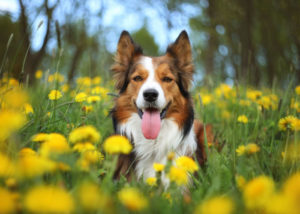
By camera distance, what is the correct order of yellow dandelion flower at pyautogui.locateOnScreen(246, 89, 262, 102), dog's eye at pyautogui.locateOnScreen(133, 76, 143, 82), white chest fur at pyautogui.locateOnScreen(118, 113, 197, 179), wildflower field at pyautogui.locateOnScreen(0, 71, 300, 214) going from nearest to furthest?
1. wildflower field at pyautogui.locateOnScreen(0, 71, 300, 214)
2. white chest fur at pyautogui.locateOnScreen(118, 113, 197, 179)
3. dog's eye at pyautogui.locateOnScreen(133, 76, 143, 82)
4. yellow dandelion flower at pyautogui.locateOnScreen(246, 89, 262, 102)

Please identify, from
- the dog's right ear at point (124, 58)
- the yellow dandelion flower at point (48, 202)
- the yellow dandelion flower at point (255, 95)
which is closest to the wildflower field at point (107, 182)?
the yellow dandelion flower at point (48, 202)

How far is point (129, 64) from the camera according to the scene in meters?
3.48

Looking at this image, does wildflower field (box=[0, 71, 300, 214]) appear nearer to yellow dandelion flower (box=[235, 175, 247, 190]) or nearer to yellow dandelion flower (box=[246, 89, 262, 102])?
yellow dandelion flower (box=[235, 175, 247, 190])

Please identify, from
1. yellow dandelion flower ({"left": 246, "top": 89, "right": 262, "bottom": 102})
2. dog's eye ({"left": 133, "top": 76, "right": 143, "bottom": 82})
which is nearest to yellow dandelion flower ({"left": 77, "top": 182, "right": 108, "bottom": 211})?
dog's eye ({"left": 133, "top": 76, "right": 143, "bottom": 82})

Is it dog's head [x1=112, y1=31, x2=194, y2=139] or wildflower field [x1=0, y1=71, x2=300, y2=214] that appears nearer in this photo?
wildflower field [x1=0, y1=71, x2=300, y2=214]

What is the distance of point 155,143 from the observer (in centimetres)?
306

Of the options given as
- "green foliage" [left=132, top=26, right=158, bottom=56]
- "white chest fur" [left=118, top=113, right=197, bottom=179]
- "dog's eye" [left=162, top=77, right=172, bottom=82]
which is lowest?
"white chest fur" [left=118, top=113, right=197, bottom=179]

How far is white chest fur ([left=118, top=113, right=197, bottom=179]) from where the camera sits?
9.73 ft

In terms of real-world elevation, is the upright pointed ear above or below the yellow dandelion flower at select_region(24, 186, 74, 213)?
above

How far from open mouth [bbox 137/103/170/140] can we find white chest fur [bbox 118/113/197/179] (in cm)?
13

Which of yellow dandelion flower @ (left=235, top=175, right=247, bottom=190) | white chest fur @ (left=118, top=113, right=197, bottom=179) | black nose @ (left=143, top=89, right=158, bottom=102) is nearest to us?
yellow dandelion flower @ (left=235, top=175, right=247, bottom=190)

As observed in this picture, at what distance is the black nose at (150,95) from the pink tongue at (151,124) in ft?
0.65

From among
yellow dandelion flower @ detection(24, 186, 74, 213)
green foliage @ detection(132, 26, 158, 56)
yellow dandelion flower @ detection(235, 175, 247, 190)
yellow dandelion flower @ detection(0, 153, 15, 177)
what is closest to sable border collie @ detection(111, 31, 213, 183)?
yellow dandelion flower @ detection(235, 175, 247, 190)

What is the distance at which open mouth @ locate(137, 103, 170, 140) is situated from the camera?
2.96 metres
